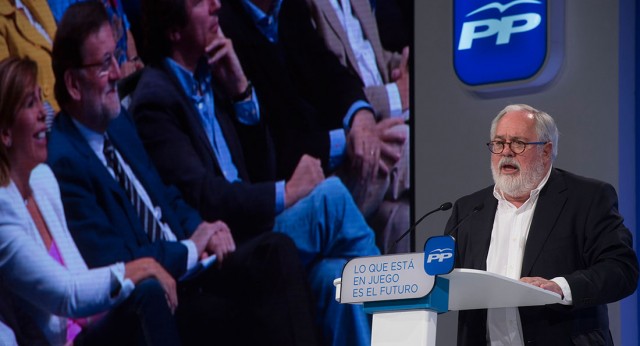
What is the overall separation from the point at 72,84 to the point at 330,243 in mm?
1838

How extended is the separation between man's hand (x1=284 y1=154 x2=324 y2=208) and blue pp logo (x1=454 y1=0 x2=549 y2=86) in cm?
85

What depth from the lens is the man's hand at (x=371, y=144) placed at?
477 centimetres

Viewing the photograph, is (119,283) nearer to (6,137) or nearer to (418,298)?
(6,137)

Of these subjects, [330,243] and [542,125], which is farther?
[330,243]

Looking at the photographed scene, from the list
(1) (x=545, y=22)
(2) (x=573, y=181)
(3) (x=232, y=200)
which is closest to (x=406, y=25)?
(1) (x=545, y=22)

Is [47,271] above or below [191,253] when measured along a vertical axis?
below

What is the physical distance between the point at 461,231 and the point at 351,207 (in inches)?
69.3

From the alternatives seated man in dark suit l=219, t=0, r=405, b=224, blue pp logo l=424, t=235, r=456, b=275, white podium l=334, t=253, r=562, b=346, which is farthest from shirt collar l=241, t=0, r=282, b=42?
blue pp logo l=424, t=235, r=456, b=275

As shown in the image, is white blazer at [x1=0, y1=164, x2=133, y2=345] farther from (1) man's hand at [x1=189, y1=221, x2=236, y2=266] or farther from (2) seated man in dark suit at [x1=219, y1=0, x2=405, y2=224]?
(2) seated man in dark suit at [x1=219, y1=0, x2=405, y2=224]

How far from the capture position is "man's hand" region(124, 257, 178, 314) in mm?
5219

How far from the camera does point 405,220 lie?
4707 mm

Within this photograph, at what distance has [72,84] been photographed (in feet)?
18.6

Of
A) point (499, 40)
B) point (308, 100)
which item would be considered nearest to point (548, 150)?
point (499, 40)

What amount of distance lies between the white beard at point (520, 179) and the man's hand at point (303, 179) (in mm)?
1964
